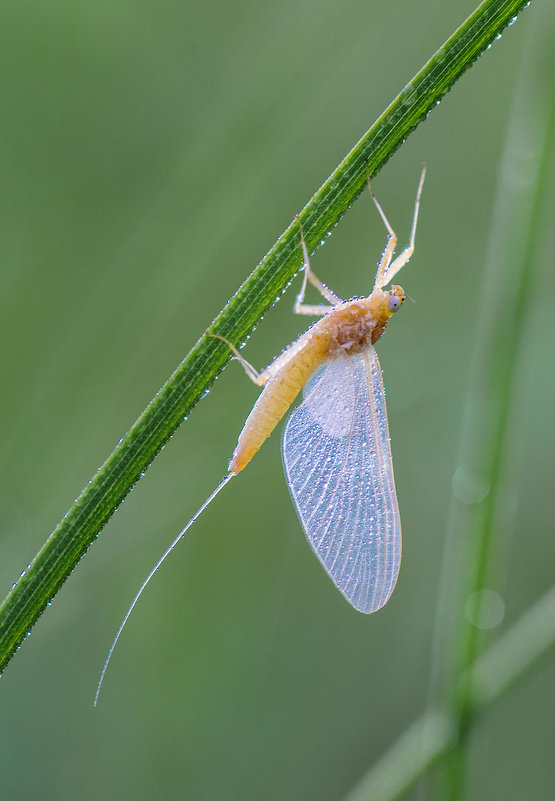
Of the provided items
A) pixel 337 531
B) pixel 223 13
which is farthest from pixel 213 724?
pixel 223 13

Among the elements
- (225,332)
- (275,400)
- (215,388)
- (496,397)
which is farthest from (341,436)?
(225,332)

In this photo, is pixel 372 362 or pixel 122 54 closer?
pixel 372 362

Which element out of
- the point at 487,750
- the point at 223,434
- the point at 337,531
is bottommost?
the point at 487,750

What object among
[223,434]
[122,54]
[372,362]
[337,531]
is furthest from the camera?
[122,54]

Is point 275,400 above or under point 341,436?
above

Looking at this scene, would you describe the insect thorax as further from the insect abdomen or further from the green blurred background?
the green blurred background

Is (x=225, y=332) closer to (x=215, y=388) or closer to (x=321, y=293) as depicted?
(x=321, y=293)

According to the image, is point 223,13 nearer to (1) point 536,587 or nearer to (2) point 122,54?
(2) point 122,54
